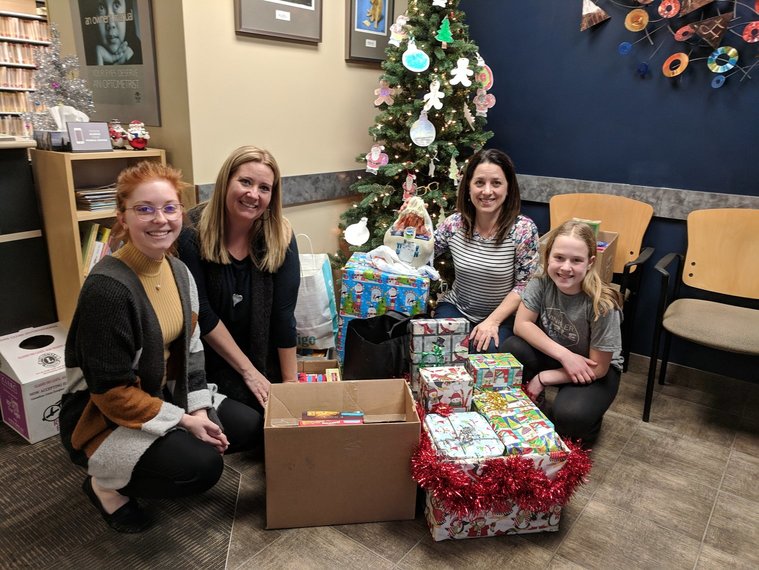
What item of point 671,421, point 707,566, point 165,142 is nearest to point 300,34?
point 165,142

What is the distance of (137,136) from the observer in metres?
2.49

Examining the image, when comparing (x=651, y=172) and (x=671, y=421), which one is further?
(x=651, y=172)

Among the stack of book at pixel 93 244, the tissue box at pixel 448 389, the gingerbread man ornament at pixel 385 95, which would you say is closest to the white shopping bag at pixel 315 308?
Result: the tissue box at pixel 448 389

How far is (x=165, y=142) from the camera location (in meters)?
2.64

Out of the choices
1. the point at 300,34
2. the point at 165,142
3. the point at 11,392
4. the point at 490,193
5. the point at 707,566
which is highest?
the point at 300,34

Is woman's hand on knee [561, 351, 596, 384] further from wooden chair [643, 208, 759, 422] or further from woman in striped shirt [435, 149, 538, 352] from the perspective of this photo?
wooden chair [643, 208, 759, 422]

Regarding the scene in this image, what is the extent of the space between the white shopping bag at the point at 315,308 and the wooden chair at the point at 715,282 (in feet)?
4.69

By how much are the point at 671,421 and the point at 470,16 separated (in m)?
2.59

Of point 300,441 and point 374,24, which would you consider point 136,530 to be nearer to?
point 300,441

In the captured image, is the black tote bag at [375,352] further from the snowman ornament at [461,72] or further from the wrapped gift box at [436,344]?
the snowman ornament at [461,72]

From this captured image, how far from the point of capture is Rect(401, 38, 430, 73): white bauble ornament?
291 cm

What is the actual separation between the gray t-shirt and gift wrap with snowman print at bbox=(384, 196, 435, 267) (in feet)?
1.77

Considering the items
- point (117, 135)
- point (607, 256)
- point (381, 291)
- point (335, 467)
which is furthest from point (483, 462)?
point (117, 135)

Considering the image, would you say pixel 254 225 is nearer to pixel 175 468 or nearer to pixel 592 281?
pixel 175 468
